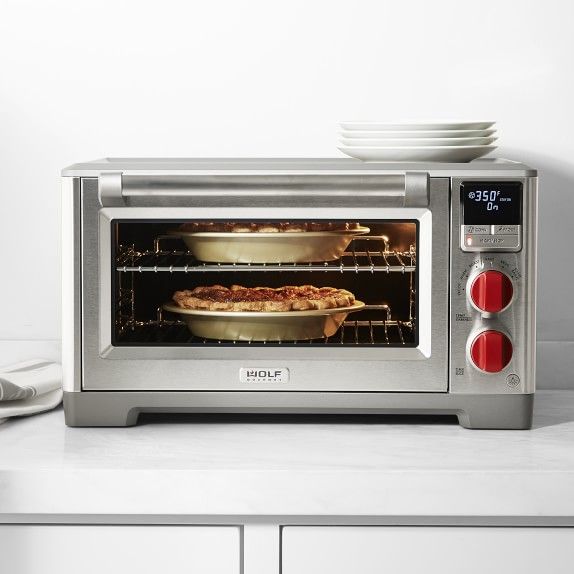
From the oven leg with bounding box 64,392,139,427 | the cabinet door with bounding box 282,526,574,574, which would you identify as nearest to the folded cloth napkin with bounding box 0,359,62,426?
the oven leg with bounding box 64,392,139,427

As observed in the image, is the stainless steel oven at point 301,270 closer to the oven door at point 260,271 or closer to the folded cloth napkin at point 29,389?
the oven door at point 260,271

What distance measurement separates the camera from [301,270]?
136cm

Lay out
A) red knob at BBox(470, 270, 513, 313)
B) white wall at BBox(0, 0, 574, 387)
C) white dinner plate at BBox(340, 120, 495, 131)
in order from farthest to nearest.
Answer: white wall at BBox(0, 0, 574, 387)
white dinner plate at BBox(340, 120, 495, 131)
red knob at BBox(470, 270, 513, 313)

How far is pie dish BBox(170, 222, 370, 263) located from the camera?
1.35 meters

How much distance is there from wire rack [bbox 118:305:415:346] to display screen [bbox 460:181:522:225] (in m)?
0.19

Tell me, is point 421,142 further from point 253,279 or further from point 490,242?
point 253,279

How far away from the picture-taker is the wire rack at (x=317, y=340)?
1.36 metres

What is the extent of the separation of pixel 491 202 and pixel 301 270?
282 millimetres

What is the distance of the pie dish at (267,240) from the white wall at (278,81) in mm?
417

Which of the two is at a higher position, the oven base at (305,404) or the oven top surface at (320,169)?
the oven top surface at (320,169)

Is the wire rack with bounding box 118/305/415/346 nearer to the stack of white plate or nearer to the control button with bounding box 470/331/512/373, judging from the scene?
the control button with bounding box 470/331/512/373

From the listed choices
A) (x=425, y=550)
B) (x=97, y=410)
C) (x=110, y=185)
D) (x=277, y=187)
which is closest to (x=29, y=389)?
(x=97, y=410)

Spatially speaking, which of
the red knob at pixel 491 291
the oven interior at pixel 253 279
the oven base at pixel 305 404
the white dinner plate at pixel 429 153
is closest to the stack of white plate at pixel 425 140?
the white dinner plate at pixel 429 153

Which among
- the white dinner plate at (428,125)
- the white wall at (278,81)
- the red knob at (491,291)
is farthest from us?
the white wall at (278,81)
